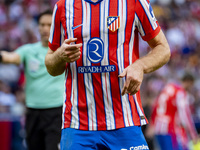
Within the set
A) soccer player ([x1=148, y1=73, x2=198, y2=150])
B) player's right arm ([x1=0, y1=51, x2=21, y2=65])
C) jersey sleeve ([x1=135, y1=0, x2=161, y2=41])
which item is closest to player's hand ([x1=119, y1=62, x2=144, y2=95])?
jersey sleeve ([x1=135, y1=0, x2=161, y2=41])

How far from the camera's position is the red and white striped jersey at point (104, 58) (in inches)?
124

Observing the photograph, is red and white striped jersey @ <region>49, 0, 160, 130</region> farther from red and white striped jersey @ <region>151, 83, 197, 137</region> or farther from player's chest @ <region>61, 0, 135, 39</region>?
red and white striped jersey @ <region>151, 83, 197, 137</region>

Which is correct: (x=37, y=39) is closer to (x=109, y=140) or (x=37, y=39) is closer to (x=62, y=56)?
(x=62, y=56)

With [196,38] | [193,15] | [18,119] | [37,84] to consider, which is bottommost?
[18,119]

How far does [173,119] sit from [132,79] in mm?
6181

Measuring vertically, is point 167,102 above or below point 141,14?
below

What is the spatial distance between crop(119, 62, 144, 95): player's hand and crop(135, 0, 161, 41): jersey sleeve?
0.40 metres

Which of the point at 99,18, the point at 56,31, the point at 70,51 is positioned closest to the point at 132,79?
the point at 70,51

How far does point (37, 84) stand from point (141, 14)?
8.75ft

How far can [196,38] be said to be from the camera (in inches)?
696

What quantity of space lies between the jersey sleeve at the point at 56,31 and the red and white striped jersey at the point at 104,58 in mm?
98

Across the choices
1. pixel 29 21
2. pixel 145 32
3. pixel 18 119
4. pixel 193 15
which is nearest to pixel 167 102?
pixel 18 119

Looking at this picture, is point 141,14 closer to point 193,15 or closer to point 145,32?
point 145,32

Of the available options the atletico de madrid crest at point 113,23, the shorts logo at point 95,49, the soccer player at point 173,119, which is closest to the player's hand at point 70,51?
the shorts logo at point 95,49
